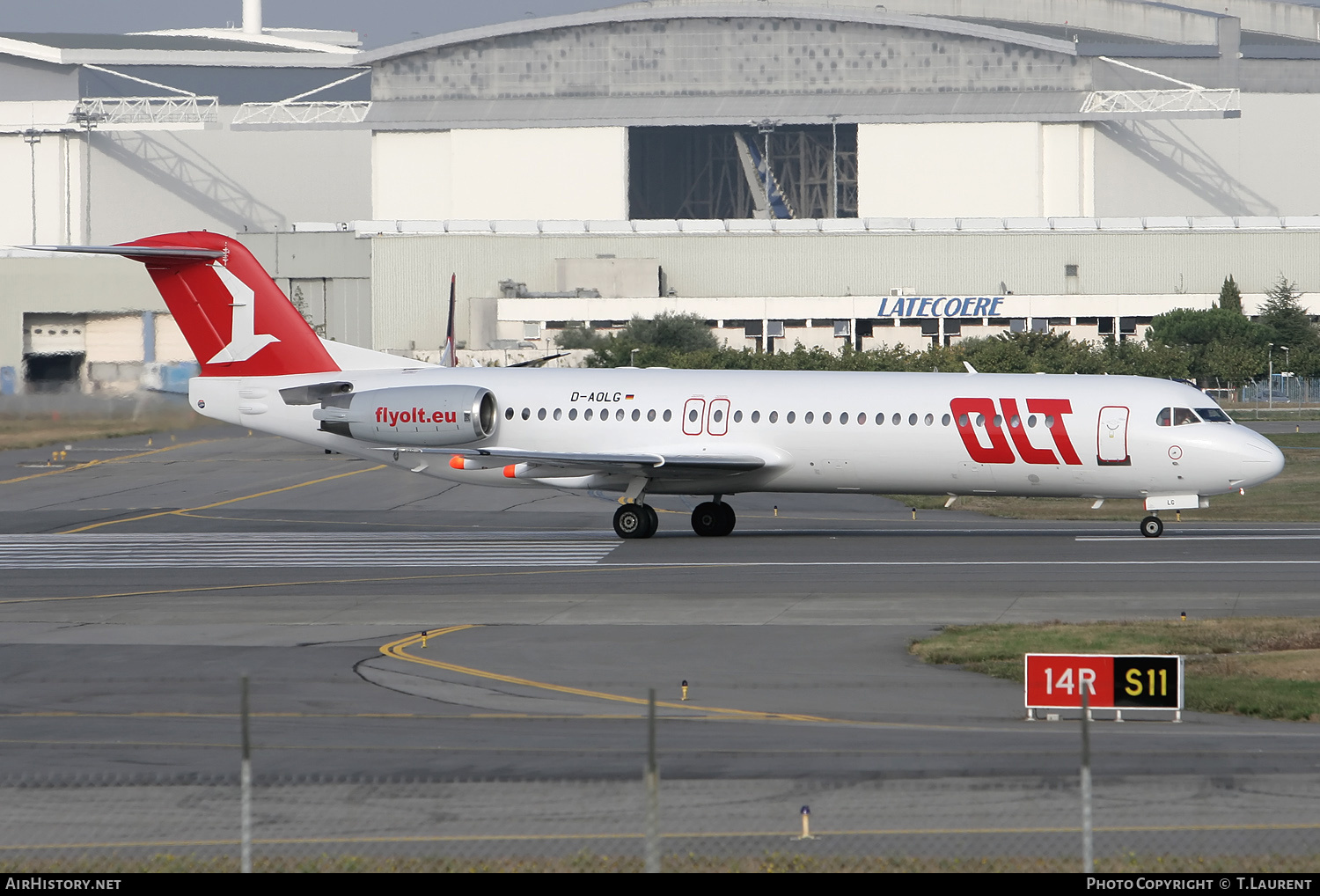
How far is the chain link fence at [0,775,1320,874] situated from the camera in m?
11.3

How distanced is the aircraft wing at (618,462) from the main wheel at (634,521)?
Answer: 1031mm

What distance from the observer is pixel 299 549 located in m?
33.9

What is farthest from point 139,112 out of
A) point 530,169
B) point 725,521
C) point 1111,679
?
point 1111,679

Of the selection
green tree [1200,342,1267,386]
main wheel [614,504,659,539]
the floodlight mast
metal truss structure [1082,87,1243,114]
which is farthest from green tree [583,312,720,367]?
the floodlight mast

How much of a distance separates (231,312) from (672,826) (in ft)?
85.7

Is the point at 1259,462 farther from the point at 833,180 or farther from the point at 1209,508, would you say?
the point at 833,180

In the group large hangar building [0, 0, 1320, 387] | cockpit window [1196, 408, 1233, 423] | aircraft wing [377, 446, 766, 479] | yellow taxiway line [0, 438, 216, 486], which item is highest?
large hangar building [0, 0, 1320, 387]

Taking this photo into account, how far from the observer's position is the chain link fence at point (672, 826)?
37.2ft

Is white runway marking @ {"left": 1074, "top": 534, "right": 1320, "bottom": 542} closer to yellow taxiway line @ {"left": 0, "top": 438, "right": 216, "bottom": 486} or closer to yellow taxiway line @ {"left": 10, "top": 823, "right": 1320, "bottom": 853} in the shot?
yellow taxiway line @ {"left": 10, "top": 823, "right": 1320, "bottom": 853}

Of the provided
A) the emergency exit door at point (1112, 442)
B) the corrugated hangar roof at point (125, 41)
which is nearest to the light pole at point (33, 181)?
the corrugated hangar roof at point (125, 41)

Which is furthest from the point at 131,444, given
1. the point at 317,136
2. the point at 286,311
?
the point at 317,136

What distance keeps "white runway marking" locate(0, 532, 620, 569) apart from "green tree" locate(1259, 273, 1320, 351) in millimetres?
70446

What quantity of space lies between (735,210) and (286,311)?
104605 millimetres
